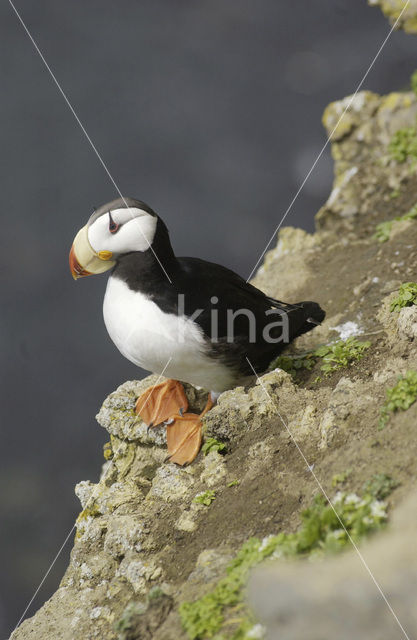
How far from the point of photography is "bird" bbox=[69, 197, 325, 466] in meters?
3.46

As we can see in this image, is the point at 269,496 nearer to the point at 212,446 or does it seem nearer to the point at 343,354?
the point at 212,446

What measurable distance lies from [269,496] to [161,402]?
4.19ft

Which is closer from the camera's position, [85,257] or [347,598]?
[347,598]

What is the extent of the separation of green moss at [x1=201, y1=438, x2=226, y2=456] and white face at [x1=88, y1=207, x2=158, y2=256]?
3.48 ft

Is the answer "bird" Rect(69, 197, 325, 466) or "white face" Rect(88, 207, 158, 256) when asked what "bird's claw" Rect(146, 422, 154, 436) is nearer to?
"bird" Rect(69, 197, 325, 466)

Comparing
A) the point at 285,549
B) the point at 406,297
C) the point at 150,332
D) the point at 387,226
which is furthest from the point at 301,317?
the point at 285,549

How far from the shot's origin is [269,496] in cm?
284

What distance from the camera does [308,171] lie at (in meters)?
8.94

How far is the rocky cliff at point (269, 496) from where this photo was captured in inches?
88.2

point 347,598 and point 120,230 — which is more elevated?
point 120,230

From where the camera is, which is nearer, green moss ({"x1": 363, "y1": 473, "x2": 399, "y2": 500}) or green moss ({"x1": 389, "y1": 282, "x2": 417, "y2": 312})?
green moss ({"x1": 363, "y1": 473, "x2": 399, "y2": 500})

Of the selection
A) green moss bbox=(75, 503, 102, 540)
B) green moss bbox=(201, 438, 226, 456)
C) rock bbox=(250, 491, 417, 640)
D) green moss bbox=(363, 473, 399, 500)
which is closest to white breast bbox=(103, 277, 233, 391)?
green moss bbox=(201, 438, 226, 456)

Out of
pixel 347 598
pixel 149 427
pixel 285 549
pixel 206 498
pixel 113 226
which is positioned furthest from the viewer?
pixel 149 427

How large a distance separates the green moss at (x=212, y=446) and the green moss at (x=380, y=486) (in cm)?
113
